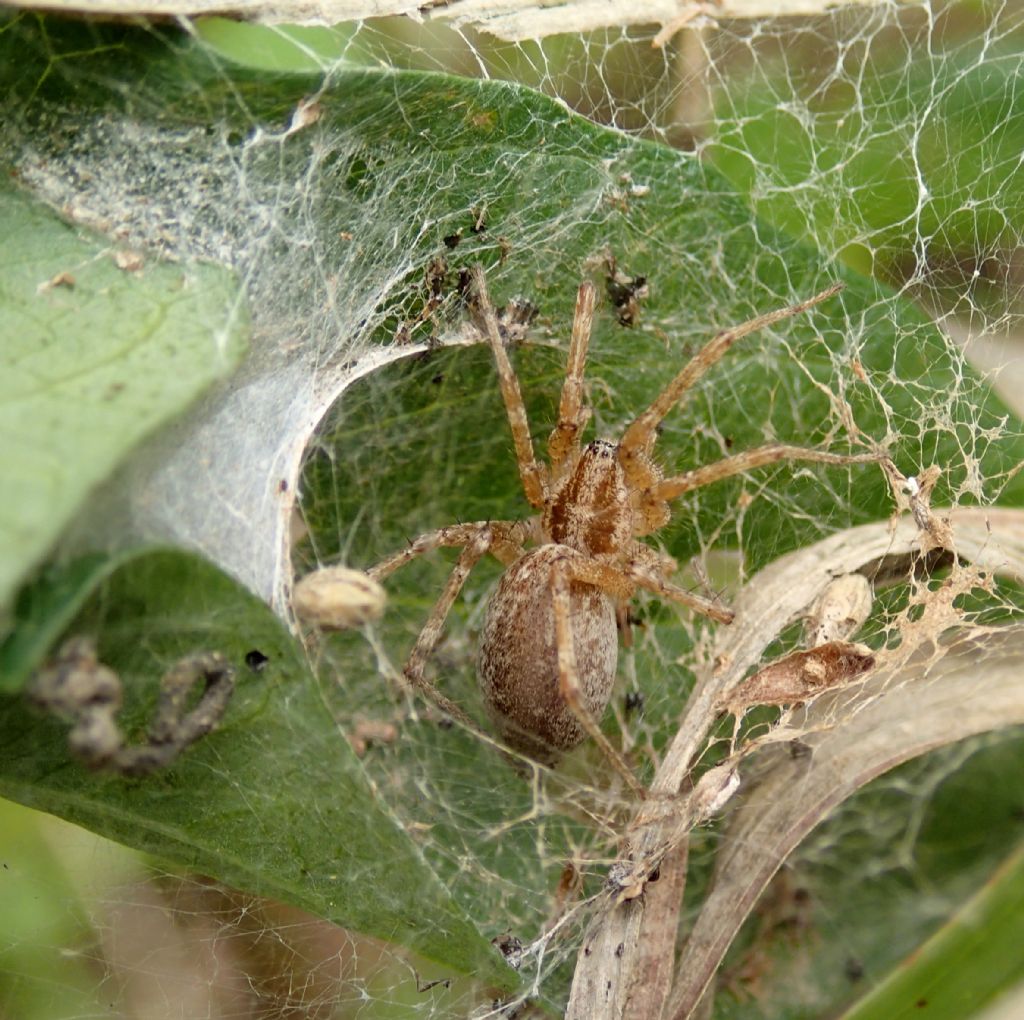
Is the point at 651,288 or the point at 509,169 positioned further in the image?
the point at 651,288

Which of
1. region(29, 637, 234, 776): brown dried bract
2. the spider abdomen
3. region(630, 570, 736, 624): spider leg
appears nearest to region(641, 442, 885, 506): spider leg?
region(630, 570, 736, 624): spider leg

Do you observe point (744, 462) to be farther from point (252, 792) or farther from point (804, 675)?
point (252, 792)

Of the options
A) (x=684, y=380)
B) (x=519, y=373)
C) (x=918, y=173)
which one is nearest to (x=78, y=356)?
(x=519, y=373)

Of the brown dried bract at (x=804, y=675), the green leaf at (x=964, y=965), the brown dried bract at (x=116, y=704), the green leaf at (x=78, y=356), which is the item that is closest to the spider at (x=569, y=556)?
the brown dried bract at (x=804, y=675)

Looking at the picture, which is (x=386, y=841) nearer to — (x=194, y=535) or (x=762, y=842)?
(x=194, y=535)

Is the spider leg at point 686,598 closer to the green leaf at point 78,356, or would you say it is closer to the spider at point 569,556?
the spider at point 569,556

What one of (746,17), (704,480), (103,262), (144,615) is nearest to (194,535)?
(144,615)
